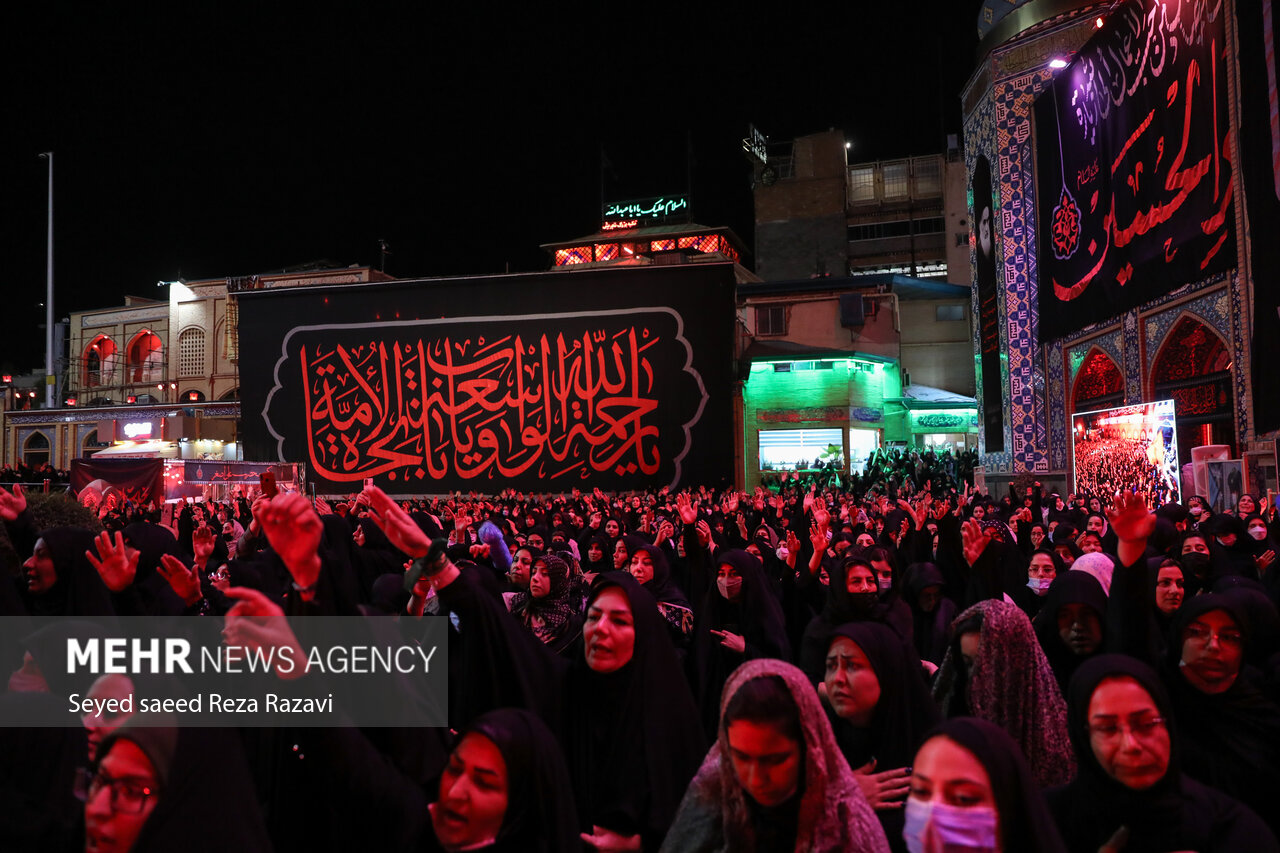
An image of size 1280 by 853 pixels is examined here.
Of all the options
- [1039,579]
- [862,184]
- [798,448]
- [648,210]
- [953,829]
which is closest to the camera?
[953,829]

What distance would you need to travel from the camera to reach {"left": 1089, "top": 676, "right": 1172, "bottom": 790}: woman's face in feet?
3.73

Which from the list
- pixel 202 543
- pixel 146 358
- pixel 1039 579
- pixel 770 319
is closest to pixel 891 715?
pixel 1039 579

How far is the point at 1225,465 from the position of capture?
20.2ft

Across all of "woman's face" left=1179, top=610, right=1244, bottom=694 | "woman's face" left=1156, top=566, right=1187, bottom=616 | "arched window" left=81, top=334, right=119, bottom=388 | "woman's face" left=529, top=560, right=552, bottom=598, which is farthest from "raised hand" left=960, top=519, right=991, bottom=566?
"arched window" left=81, top=334, right=119, bottom=388

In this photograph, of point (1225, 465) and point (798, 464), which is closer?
A: point (1225, 465)

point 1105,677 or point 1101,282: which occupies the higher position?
point 1101,282

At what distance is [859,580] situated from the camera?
92.0 inches

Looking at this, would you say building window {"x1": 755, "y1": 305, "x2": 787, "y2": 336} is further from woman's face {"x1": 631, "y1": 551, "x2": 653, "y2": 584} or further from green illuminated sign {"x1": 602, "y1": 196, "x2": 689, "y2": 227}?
woman's face {"x1": 631, "y1": 551, "x2": 653, "y2": 584}

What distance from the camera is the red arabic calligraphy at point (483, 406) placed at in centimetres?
1279

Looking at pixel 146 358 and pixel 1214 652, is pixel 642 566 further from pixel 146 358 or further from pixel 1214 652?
pixel 146 358

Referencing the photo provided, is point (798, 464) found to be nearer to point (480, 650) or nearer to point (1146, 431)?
point (1146, 431)

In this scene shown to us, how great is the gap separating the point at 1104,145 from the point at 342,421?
1136cm

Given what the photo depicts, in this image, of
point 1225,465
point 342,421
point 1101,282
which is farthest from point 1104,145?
point 342,421

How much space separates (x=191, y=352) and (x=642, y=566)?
63.6 ft
